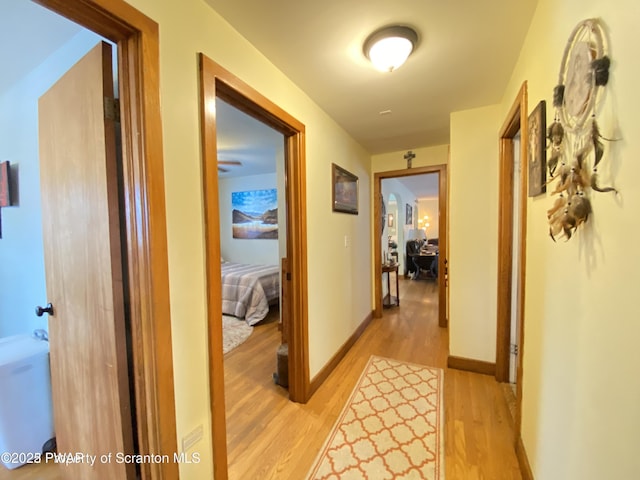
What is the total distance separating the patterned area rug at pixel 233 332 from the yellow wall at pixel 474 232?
7.53ft

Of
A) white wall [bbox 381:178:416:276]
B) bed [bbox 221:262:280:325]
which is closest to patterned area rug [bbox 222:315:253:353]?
bed [bbox 221:262:280:325]

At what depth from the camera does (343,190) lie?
107 inches

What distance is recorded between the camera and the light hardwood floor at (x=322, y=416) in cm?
146

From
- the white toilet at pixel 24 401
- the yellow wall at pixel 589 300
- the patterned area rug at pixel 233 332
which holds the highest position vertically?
the yellow wall at pixel 589 300

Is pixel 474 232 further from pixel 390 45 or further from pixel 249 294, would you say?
pixel 249 294

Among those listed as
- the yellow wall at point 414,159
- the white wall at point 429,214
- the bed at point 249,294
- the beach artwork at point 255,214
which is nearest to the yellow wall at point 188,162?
the yellow wall at point 414,159

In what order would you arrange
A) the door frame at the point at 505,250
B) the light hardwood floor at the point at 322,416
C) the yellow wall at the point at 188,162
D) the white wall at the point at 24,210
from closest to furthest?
1. the yellow wall at the point at 188,162
2. the light hardwood floor at the point at 322,416
3. the white wall at the point at 24,210
4. the door frame at the point at 505,250

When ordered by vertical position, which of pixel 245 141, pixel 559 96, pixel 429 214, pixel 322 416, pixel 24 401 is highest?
pixel 245 141

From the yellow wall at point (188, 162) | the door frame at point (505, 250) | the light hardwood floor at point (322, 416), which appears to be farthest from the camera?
the door frame at point (505, 250)

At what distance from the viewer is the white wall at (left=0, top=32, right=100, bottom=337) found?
63.9 inches

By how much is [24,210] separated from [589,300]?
117 inches

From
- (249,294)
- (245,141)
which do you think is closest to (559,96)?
(245,141)

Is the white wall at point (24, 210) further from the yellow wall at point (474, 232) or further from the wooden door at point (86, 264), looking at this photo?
the yellow wall at point (474, 232)

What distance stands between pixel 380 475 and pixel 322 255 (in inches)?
57.4
